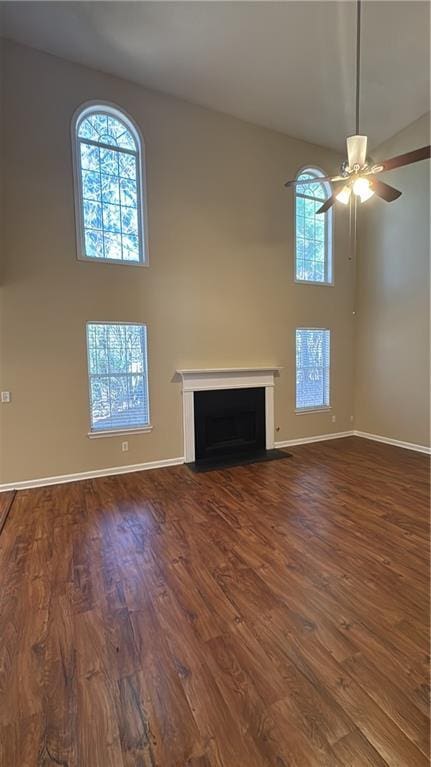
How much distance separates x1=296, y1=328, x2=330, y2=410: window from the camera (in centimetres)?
577

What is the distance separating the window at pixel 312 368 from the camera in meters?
5.77

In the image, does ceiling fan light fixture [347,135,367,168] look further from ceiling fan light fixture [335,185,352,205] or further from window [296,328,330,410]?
window [296,328,330,410]

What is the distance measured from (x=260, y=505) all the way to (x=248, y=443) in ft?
6.21

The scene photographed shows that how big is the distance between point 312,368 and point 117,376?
336cm

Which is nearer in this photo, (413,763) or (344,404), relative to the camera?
(413,763)

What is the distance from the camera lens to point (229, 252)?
4984 millimetres

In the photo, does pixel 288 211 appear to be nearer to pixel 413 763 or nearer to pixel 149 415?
pixel 149 415

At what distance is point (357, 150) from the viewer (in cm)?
277

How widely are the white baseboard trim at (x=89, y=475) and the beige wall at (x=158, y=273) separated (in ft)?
0.24

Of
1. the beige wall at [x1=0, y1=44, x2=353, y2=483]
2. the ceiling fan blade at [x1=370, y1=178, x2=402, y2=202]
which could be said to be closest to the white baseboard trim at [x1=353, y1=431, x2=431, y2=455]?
the beige wall at [x1=0, y1=44, x2=353, y2=483]

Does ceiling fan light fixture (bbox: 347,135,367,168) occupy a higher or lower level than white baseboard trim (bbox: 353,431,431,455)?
higher

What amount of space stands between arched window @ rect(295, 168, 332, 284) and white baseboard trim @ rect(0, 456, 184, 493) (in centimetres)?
368

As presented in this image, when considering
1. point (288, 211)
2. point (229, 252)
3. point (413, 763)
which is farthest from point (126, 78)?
point (413, 763)

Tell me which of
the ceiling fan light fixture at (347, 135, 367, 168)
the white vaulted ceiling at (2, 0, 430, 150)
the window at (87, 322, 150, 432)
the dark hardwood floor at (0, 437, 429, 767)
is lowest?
the dark hardwood floor at (0, 437, 429, 767)
